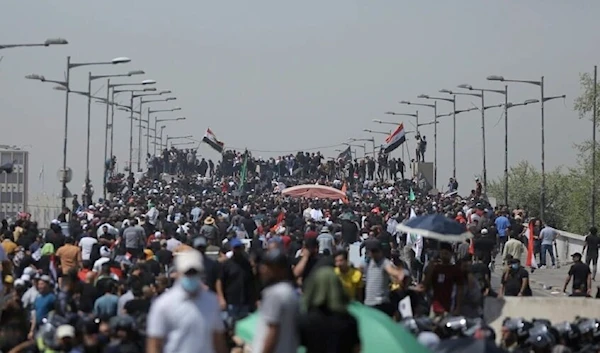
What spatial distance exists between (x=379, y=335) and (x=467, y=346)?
0.74m

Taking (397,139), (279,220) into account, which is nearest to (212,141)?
(397,139)

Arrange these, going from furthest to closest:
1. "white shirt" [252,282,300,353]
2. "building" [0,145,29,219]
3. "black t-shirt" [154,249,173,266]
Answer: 1. "building" [0,145,29,219]
2. "black t-shirt" [154,249,173,266]
3. "white shirt" [252,282,300,353]

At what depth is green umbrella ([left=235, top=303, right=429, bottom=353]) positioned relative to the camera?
14078 millimetres

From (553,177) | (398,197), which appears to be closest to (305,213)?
(398,197)

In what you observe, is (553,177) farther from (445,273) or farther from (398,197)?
(445,273)

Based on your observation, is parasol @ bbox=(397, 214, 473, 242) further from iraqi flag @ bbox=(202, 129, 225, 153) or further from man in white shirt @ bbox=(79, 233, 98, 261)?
iraqi flag @ bbox=(202, 129, 225, 153)

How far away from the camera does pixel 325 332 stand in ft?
37.0

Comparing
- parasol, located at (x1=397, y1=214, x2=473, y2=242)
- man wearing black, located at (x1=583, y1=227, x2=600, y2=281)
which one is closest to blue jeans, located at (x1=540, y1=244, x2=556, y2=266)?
man wearing black, located at (x1=583, y1=227, x2=600, y2=281)

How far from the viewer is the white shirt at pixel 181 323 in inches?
444

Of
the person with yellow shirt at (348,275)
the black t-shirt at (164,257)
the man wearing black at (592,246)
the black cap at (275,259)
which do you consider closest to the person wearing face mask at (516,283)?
the black t-shirt at (164,257)

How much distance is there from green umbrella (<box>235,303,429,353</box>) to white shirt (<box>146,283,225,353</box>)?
8.08ft

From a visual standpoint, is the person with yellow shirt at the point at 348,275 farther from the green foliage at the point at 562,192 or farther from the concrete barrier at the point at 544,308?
the green foliage at the point at 562,192

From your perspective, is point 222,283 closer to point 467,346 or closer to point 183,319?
point 467,346

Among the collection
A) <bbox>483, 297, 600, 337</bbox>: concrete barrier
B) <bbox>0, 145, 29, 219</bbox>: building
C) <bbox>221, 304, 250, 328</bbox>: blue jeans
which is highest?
<bbox>0, 145, 29, 219</bbox>: building
